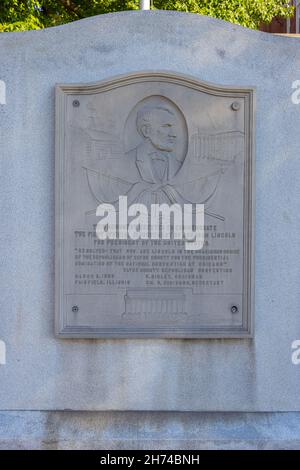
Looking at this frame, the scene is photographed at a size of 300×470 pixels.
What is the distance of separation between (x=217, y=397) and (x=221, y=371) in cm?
17

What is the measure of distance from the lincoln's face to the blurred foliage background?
Answer: 5.66 m

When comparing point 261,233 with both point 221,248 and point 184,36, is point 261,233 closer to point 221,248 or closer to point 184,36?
A: point 221,248

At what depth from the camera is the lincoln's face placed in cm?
348

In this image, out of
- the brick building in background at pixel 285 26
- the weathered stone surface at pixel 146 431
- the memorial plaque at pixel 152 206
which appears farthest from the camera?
the brick building in background at pixel 285 26

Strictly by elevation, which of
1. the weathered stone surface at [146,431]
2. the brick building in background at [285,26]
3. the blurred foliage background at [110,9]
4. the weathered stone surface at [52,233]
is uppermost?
the brick building in background at [285,26]

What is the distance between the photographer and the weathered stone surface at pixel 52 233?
11.5ft

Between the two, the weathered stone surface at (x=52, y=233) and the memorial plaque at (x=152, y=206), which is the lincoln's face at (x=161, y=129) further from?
the weathered stone surface at (x=52, y=233)

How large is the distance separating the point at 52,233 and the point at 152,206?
2.22 ft

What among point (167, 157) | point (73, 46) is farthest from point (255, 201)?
point (73, 46)

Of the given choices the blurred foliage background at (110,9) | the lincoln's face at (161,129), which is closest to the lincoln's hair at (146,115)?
the lincoln's face at (161,129)

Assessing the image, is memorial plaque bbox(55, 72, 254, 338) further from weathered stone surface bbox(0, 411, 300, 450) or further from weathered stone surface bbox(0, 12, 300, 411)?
weathered stone surface bbox(0, 411, 300, 450)

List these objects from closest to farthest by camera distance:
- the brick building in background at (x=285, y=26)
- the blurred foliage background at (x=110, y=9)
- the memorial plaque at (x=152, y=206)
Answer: the memorial plaque at (x=152, y=206) < the blurred foliage background at (x=110, y=9) < the brick building in background at (x=285, y=26)

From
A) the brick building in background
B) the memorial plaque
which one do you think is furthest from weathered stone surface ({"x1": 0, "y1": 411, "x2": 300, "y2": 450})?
the brick building in background

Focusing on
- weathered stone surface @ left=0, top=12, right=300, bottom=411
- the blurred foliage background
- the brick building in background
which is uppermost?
the brick building in background
